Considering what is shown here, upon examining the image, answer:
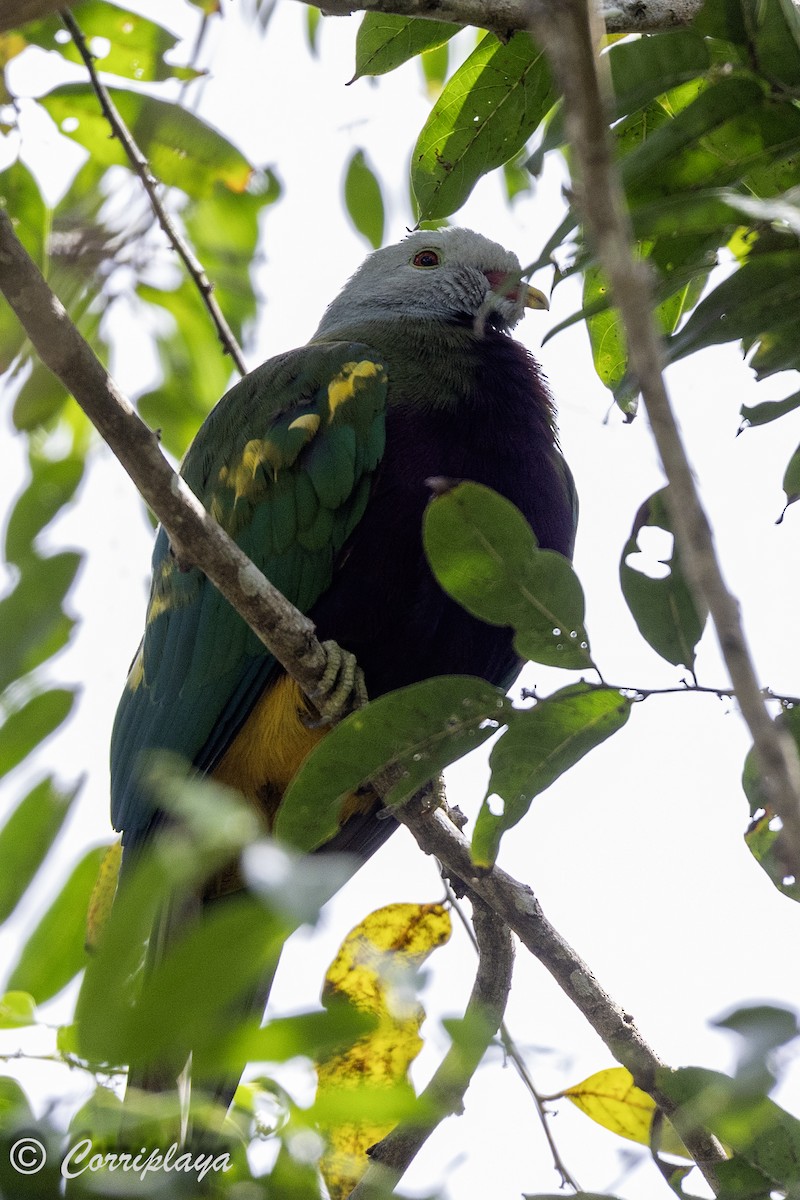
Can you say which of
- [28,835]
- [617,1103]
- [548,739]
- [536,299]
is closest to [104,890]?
[28,835]

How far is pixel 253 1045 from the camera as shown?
86 centimetres

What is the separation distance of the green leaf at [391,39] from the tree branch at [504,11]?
67mm


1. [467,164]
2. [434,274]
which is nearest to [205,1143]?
[467,164]

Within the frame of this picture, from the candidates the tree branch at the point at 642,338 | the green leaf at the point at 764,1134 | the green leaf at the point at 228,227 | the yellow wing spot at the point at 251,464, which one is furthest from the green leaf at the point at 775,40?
the green leaf at the point at 228,227

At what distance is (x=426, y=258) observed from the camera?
350 cm

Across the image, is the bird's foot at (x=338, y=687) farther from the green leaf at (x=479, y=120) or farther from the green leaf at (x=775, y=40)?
the green leaf at (x=775, y=40)

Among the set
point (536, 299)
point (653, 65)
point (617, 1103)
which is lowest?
point (617, 1103)

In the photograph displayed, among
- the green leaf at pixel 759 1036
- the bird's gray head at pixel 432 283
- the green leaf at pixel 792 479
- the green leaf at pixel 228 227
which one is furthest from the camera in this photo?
the bird's gray head at pixel 432 283

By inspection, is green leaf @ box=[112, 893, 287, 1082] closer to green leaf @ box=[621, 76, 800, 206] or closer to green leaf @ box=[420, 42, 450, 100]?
green leaf @ box=[621, 76, 800, 206]

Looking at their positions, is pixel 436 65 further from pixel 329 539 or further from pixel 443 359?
pixel 329 539

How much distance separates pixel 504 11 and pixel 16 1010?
1661 mm

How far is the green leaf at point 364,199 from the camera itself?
9.93 ft

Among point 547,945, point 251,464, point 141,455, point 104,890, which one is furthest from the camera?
point 251,464

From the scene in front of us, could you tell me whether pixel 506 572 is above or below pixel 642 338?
above
